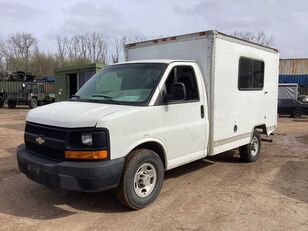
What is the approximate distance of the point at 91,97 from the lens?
5867 mm

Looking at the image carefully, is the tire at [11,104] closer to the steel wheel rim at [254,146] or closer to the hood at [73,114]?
the steel wheel rim at [254,146]

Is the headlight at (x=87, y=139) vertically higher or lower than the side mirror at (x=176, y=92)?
lower

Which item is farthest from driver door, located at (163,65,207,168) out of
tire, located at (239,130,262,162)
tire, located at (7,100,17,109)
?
tire, located at (7,100,17,109)

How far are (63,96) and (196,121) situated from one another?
17360mm

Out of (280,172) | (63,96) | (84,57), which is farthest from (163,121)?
(84,57)

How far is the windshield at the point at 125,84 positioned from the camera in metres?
5.53

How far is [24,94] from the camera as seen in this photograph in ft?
103

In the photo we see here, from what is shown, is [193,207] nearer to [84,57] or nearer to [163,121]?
[163,121]

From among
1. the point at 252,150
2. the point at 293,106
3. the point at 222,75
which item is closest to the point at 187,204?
the point at 222,75

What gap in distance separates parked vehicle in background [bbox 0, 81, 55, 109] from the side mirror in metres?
27.2

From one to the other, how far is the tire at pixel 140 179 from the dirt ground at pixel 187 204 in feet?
0.57

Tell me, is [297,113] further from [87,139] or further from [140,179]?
[87,139]

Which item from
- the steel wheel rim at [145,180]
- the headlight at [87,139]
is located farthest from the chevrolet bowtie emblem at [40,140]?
the steel wheel rim at [145,180]

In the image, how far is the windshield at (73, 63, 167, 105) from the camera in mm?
5531
